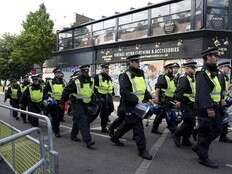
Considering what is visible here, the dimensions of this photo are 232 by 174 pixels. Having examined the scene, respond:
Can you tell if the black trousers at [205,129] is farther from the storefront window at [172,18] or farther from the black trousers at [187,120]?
the storefront window at [172,18]

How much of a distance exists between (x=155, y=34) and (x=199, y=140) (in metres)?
16.6

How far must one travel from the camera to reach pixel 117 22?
27.1 m

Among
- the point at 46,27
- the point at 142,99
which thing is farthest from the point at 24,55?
the point at 142,99

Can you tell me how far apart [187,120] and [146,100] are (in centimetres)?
101

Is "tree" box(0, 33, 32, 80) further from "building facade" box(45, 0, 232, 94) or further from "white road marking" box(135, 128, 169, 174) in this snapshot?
"white road marking" box(135, 128, 169, 174)

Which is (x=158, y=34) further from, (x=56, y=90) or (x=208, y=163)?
(x=208, y=163)

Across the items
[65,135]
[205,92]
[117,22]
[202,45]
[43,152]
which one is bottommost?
[65,135]

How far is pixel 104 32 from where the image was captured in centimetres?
2853

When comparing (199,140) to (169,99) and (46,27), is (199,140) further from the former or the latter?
(46,27)

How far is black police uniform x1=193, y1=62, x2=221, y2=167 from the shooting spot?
24.5ft

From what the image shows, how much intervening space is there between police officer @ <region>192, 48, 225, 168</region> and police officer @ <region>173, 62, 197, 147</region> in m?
1.41

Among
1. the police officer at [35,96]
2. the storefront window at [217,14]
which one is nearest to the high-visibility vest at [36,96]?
the police officer at [35,96]

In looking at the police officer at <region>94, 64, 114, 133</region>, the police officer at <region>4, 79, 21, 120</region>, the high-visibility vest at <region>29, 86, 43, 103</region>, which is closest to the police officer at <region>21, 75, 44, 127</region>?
the high-visibility vest at <region>29, 86, 43, 103</region>

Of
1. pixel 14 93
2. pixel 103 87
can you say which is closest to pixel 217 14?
pixel 14 93
